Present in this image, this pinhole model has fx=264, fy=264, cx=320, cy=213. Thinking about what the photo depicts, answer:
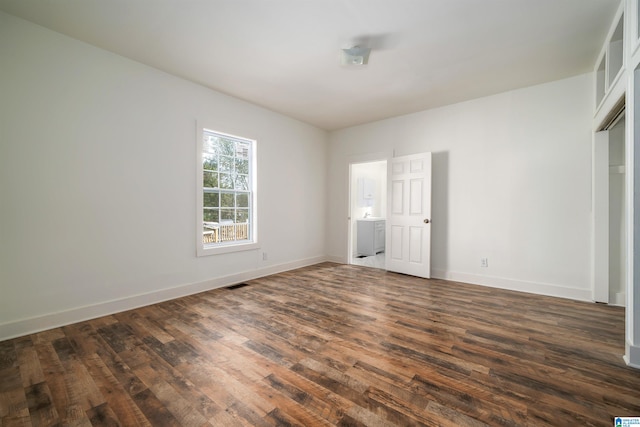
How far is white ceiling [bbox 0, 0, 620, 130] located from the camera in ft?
7.49

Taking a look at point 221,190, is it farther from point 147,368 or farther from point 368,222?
point 368,222

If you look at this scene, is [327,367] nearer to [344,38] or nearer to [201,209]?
[201,209]

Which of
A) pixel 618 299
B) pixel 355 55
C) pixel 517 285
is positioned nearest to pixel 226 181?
pixel 355 55

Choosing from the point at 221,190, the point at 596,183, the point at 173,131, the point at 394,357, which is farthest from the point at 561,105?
the point at 173,131

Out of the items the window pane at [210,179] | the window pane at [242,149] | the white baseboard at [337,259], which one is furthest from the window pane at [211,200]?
the white baseboard at [337,259]

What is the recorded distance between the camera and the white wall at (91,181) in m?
2.43

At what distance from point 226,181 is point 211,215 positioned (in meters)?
0.59

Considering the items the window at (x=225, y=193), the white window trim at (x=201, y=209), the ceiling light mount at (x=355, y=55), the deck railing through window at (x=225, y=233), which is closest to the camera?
the ceiling light mount at (x=355, y=55)

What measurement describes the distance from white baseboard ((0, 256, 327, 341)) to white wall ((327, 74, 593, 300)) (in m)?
3.49

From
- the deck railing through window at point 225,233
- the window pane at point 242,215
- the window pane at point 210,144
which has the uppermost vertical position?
the window pane at point 210,144

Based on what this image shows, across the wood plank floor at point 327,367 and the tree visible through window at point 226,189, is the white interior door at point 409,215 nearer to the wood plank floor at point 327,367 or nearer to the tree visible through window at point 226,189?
the wood plank floor at point 327,367

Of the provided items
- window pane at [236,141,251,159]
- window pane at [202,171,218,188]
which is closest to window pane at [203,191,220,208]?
window pane at [202,171,218,188]

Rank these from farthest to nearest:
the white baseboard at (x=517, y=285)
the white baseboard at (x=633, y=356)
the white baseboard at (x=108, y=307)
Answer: the white baseboard at (x=517, y=285), the white baseboard at (x=108, y=307), the white baseboard at (x=633, y=356)

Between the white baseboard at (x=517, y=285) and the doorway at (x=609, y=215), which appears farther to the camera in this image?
the white baseboard at (x=517, y=285)
